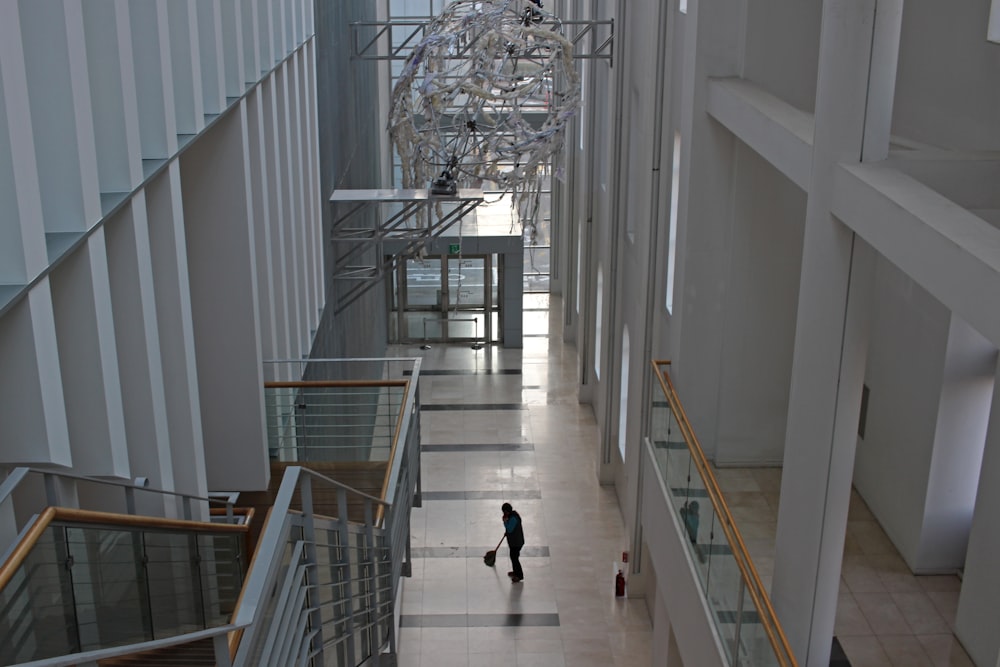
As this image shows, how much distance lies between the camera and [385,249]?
1733cm

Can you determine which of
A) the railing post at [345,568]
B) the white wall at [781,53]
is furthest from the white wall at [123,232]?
the white wall at [781,53]

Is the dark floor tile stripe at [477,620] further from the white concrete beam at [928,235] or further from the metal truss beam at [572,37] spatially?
the white concrete beam at [928,235]

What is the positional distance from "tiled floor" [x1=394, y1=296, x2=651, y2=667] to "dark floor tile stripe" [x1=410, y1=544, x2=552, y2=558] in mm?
17

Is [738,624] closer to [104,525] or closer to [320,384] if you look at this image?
[104,525]

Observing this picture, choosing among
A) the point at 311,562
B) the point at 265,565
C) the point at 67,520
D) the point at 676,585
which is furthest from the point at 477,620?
the point at 265,565

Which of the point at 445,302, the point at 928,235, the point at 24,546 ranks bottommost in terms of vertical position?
the point at 445,302

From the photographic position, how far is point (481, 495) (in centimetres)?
1236

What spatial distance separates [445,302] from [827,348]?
48.0ft

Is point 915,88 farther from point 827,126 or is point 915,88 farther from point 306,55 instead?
point 306,55

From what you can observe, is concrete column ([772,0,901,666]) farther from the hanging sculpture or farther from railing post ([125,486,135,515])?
the hanging sculpture

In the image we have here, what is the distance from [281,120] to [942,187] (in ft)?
18.5

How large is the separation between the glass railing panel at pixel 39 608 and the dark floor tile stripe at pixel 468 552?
7.63 metres

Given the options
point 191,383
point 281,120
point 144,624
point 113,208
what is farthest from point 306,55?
point 144,624

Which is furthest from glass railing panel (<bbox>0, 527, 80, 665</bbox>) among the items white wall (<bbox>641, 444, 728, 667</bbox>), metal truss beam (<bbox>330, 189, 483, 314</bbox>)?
metal truss beam (<bbox>330, 189, 483, 314</bbox>)
